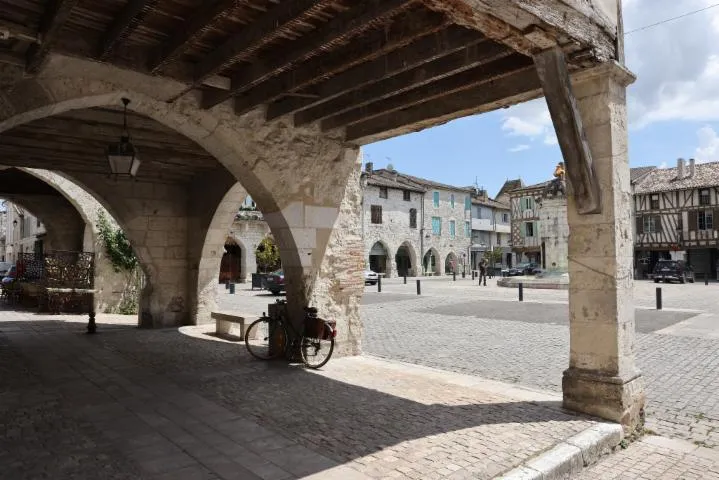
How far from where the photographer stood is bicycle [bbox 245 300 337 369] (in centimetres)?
Result: 597

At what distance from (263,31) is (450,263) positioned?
40.1 metres

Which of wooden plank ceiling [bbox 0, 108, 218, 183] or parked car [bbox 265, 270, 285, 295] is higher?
wooden plank ceiling [bbox 0, 108, 218, 183]

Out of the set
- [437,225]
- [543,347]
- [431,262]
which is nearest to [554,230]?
[543,347]

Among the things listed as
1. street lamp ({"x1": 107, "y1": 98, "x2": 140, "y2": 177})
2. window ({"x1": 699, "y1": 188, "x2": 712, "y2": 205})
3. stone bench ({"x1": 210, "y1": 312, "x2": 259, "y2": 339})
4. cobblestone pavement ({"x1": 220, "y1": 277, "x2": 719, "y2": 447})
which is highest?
window ({"x1": 699, "y1": 188, "x2": 712, "y2": 205})

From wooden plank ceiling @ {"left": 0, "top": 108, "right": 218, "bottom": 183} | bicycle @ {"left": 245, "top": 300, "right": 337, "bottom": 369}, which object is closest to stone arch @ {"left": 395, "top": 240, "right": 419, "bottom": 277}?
wooden plank ceiling @ {"left": 0, "top": 108, "right": 218, "bottom": 183}

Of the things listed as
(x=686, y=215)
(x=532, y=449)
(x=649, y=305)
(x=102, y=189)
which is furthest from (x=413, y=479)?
(x=686, y=215)

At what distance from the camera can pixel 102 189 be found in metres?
8.93

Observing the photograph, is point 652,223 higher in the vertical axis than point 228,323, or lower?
higher

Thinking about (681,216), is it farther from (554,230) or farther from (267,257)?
(267,257)

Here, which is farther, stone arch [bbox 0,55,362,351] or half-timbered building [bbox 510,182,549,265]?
half-timbered building [bbox 510,182,549,265]

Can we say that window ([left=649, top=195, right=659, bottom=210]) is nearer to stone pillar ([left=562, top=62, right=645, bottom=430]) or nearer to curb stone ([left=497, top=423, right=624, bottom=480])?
stone pillar ([left=562, top=62, right=645, bottom=430])

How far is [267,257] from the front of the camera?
29.9m

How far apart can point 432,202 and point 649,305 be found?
1046 inches

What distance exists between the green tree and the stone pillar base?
85.6 ft
